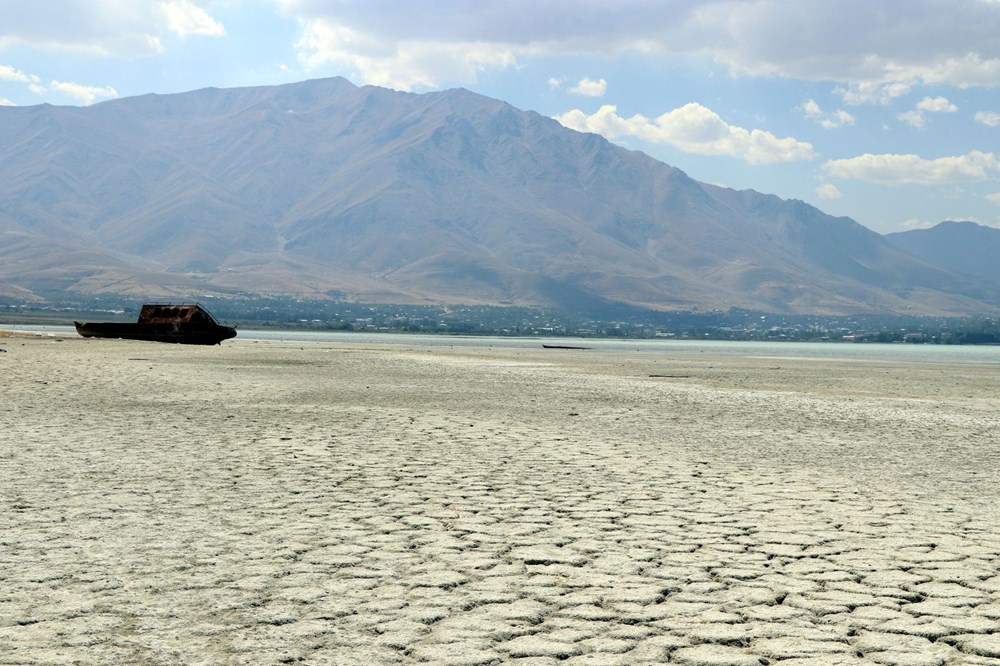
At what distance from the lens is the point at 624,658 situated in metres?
5.14

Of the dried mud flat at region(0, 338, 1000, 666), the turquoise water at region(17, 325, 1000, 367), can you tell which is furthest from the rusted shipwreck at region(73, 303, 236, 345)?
the dried mud flat at region(0, 338, 1000, 666)

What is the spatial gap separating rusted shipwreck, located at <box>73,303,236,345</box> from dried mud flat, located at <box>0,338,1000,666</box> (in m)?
46.2

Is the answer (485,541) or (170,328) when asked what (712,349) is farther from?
(485,541)

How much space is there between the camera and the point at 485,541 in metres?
7.95

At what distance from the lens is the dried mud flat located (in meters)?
5.43

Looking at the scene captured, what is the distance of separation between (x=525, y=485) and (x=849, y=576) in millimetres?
4489

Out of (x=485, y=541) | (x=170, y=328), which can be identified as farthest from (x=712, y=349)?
(x=485, y=541)

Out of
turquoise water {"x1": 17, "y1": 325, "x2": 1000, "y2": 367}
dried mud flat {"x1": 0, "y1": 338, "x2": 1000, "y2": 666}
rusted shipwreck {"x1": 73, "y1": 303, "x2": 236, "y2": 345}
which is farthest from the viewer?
turquoise water {"x1": 17, "y1": 325, "x2": 1000, "y2": 367}

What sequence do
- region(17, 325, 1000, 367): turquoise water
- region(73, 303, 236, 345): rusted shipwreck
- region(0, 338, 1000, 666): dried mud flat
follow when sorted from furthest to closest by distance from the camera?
region(17, 325, 1000, 367): turquoise water, region(73, 303, 236, 345): rusted shipwreck, region(0, 338, 1000, 666): dried mud flat

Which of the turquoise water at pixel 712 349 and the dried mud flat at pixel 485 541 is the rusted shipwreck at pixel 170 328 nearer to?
the turquoise water at pixel 712 349

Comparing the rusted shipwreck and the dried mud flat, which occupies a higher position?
the rusted shipwreck

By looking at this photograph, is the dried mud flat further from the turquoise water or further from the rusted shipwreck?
the turquoise water

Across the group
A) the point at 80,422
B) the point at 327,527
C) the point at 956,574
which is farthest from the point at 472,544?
the point at 80,422

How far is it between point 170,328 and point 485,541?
59.6 meters
